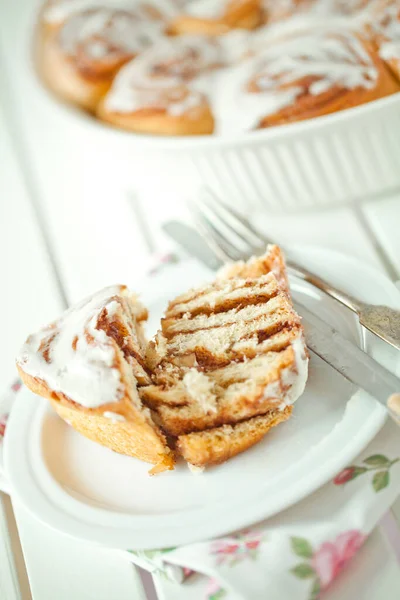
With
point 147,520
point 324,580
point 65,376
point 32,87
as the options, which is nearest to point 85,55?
point 32,87

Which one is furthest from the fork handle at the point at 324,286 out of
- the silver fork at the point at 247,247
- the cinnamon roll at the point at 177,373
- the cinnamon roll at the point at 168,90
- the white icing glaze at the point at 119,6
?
the white icing glaze at the point at 119,6

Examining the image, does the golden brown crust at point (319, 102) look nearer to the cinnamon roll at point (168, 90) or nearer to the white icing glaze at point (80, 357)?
the cinnamon roll at point (168, 90)

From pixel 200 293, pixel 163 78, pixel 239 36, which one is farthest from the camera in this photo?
pixel 239 36

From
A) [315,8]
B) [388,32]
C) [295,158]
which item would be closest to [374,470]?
[295,158]

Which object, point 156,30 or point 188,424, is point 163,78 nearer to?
point 156,30

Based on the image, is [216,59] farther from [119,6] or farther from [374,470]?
[374,470]
